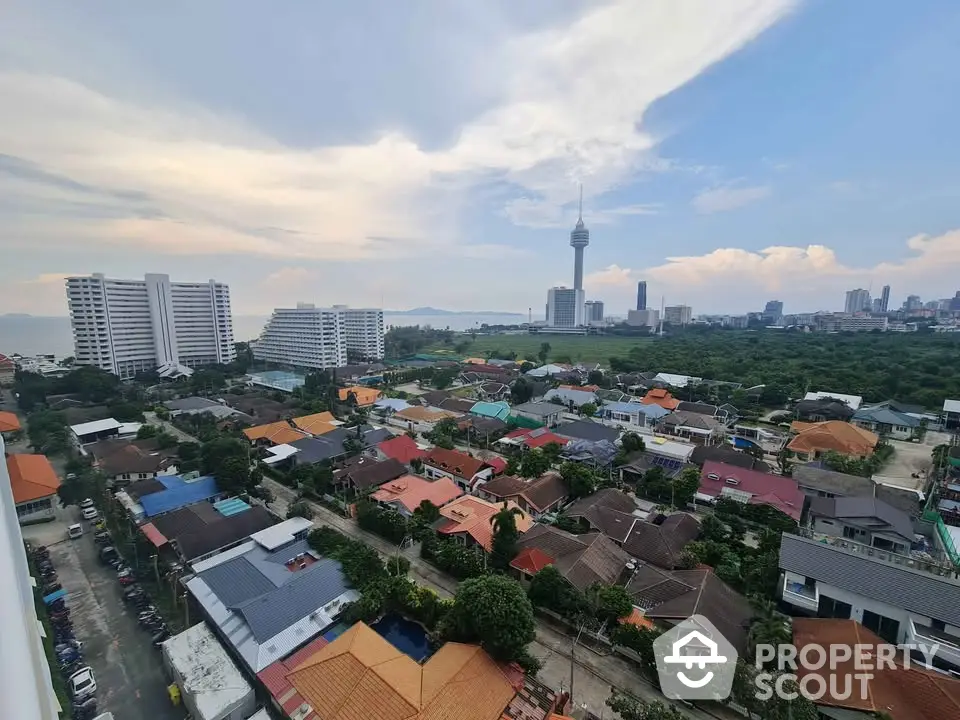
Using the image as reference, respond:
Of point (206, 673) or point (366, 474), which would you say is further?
point (366, 474)

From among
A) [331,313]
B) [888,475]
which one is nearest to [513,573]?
[888,475]

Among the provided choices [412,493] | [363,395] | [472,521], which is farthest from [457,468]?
[363,395]

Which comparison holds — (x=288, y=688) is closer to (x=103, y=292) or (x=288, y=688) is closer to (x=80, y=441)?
(x=80, y=441)

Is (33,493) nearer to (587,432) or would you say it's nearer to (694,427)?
(587,432)

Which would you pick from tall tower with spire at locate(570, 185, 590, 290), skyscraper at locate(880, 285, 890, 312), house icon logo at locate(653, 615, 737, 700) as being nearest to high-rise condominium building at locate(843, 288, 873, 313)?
skyscraper at locate(880, 285, 890, 312)

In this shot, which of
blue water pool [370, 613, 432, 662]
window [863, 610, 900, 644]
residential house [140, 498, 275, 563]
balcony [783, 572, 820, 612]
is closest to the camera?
blue water pool [370, 613, 432, 662]

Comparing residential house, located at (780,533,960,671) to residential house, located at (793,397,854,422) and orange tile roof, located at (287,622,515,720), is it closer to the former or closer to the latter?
orange tile roof, located at (287,622,515,720)
